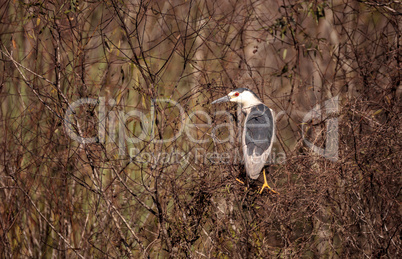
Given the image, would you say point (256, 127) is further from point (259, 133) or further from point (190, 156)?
point (190, 156)

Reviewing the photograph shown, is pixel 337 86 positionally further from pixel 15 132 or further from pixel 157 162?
pixel 15 132

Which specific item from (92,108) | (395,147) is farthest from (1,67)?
(395,147)

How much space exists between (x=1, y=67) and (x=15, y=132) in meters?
1.05

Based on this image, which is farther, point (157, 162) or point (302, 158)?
point (302, 158)

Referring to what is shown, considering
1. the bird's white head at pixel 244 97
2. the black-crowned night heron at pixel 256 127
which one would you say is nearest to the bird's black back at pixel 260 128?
the black-crowned night heron at pixel 256 127

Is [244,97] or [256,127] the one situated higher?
[244,97]

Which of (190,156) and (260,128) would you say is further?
(260,128)

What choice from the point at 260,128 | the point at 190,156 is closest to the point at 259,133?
the point at 260,128

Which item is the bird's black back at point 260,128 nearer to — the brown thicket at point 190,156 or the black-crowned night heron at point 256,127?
the black-crowned night heron at point 256,127

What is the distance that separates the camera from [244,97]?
12.8 ft

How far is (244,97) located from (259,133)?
1.19ft

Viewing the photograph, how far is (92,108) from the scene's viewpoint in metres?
3.15

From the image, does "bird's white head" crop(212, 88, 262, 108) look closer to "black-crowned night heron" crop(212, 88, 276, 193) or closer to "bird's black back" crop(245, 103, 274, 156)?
"black-crowned night heron" crop(212, 88, 276, 193)

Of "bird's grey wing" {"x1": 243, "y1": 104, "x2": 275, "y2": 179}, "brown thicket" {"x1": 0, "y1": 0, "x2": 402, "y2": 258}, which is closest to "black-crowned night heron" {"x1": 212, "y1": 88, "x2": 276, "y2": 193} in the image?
"bird's grey wing" {"x1": 243, "y1": 104, "x2": 275, "y2": 179}
